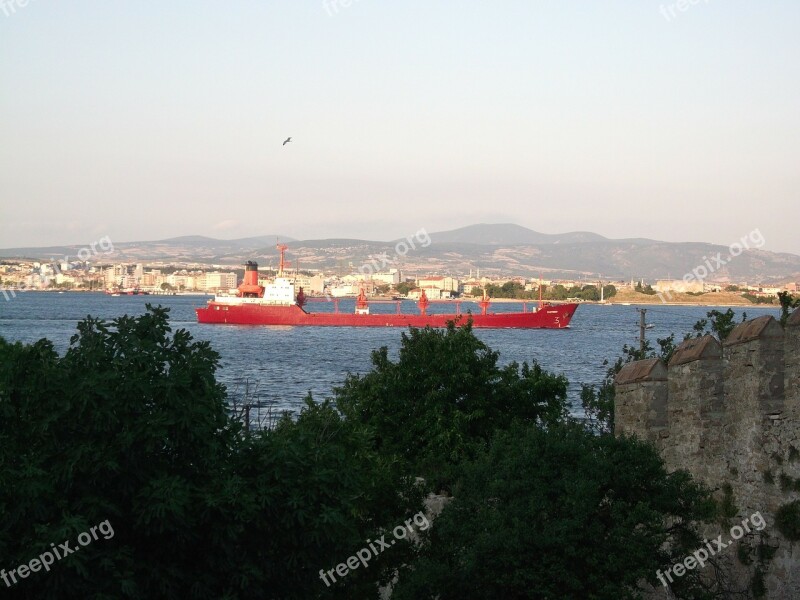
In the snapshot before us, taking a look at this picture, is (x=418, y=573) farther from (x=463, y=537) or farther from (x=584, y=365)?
(x=584, y=365)

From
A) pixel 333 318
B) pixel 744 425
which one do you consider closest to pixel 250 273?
pixel 333 318

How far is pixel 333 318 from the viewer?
137m

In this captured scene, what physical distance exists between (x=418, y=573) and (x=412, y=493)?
2.68m

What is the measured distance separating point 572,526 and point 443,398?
1029cm

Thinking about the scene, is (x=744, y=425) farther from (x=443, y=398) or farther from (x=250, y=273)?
(x=250, y=273)

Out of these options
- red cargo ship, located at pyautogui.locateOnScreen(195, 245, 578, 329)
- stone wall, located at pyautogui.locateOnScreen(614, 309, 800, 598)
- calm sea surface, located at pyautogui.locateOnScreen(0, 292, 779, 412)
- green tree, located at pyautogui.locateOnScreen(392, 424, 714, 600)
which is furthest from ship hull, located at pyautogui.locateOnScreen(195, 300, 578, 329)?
stone wall, located at pyautogui.locateOnScreen(614, 309, 800, 598)

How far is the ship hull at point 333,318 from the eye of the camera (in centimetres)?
13025

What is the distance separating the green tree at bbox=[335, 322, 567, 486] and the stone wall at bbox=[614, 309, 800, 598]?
8.83 meters

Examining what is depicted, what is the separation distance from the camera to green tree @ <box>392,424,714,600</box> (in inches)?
373

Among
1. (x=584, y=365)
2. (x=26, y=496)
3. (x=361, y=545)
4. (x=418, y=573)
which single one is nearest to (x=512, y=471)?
(x=418, y=573)

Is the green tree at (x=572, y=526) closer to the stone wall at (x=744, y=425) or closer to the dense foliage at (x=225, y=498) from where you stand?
the dense foliage at (x=225, y=498)

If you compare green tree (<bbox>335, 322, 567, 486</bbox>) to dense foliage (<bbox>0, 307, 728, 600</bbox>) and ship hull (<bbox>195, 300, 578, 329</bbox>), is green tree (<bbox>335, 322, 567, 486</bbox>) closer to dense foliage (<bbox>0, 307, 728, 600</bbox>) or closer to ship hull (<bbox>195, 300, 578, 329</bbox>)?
dense foliage (<bbox>0, 307, 728, 600</bbox>)

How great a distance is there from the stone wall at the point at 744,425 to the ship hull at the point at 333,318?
11802 centimetres

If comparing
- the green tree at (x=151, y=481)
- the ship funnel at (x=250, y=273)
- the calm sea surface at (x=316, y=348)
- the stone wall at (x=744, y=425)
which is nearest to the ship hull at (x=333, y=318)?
the calm sea surface at (x=316, y=348)
